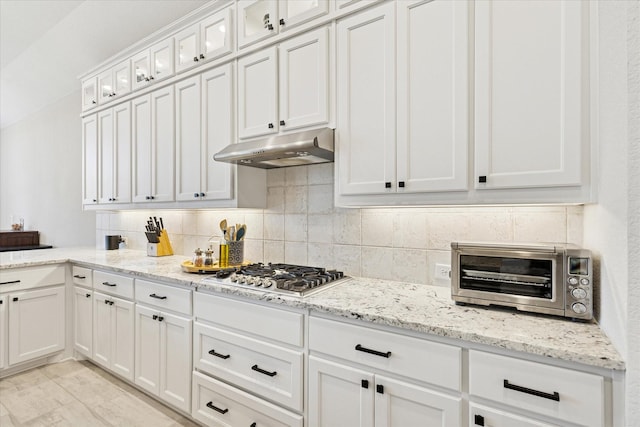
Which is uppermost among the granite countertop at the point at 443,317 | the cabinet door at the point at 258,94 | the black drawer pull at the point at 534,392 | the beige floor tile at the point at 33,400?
the cabinet door at the point at 258,94

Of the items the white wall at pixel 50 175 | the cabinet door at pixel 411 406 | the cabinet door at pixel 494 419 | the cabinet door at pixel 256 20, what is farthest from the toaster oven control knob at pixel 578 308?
the white wall at pixel 50 175

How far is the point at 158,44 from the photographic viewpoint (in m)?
2.69

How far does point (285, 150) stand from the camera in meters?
1.82

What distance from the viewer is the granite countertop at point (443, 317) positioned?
3.34 feet

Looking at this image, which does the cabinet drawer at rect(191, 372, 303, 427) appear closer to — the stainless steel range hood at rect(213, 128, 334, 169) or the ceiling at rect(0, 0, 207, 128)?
the stainless steel range hood at rect(213, 128, 334, 169)

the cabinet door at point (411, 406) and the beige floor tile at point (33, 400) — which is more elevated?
the cabinet door at point (411, 406)

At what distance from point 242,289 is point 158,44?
221cm

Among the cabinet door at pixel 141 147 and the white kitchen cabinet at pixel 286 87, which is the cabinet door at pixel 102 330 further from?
the white kitchen cabinet at pixel 286 87

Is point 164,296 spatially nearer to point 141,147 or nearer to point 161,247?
point 161,247

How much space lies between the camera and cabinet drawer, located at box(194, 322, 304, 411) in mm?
1555

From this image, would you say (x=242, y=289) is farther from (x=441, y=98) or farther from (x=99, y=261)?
(x=99, y=261)

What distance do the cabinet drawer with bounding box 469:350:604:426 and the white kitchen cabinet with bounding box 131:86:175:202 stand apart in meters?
2.39

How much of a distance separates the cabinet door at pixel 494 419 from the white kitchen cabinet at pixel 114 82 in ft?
11.1

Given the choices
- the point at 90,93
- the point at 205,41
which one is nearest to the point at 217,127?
the point at 205,41
